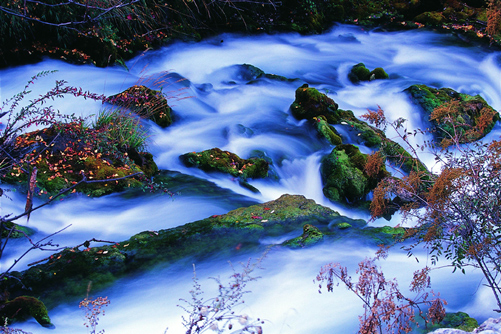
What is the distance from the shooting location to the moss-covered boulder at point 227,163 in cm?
Result: 595

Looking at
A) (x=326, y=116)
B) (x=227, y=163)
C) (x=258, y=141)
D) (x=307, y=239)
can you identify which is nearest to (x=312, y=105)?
(x=326, y=116)

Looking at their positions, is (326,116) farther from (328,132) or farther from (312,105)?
(328,132)

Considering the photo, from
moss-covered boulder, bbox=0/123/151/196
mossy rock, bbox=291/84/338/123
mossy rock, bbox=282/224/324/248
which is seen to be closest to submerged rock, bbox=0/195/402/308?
mossy rock, bbox=282/224/324/248

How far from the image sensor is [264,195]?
230 inches

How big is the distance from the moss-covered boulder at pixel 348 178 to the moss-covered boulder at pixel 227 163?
3.20ft

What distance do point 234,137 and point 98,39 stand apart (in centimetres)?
353

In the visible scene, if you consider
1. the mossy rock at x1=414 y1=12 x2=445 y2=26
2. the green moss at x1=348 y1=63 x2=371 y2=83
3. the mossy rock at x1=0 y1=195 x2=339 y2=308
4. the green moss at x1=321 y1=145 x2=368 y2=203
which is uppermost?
the mossy rock at x1=414 y1=12 x2=445 y2=26

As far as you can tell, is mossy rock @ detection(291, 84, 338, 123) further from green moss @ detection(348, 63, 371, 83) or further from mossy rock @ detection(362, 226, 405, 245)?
mossy rock @ detection(362, 226, 405, 245)

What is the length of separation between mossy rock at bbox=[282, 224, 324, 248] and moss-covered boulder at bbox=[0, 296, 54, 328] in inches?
88.1

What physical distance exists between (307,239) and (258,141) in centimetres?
311

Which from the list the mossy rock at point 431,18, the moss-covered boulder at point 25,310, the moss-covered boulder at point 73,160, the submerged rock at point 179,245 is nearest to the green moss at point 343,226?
the submerged rock at point 179,245

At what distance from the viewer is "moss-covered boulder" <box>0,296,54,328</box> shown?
3066 millimetres

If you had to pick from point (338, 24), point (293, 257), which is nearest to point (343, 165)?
point (293, 257)

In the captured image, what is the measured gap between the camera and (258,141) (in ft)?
23.3
